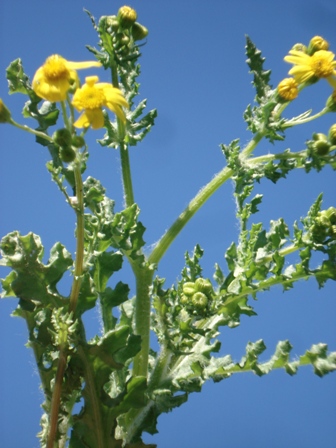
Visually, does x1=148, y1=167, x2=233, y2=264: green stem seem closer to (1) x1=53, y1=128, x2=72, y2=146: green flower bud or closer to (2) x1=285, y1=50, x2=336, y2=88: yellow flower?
(2) x1=285, y1=50, x2=336, y2=88: yellow flower

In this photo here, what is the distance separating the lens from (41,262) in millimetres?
1774

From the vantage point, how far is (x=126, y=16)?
75.0 inches

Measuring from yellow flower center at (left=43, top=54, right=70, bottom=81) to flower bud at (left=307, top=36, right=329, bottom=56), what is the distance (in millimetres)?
766

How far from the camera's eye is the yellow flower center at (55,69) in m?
1.50

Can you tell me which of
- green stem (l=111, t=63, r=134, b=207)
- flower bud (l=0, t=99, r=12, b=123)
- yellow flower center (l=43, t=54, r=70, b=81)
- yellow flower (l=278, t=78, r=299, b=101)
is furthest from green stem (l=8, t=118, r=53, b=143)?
yellow flower (l=278, t=78, r=299, b=101)

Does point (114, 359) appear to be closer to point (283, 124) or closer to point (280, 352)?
point (280, 352)

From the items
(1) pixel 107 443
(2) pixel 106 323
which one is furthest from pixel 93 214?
(1) pixel 107 443

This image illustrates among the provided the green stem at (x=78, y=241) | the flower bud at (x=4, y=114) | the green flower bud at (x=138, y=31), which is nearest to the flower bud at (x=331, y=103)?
the green flower bud at (x=138, y=31)

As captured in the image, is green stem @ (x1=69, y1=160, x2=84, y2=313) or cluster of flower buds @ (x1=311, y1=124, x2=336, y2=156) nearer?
green stem @ (x1=69, y1=160, x2=84, y2=313)

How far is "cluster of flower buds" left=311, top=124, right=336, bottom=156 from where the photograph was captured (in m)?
1.85

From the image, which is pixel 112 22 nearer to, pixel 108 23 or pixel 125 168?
pixel 108 23

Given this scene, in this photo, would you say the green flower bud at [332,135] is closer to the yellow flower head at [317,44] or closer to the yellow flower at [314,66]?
the yellow flower at [314,66]

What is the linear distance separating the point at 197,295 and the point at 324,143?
515 millimetres

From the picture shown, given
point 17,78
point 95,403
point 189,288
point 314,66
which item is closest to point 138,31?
point 17,78
